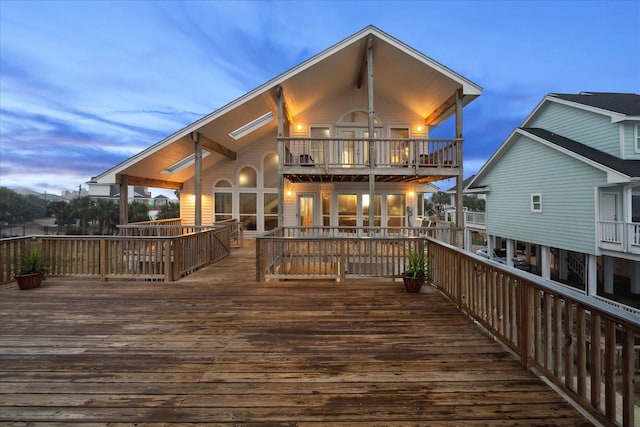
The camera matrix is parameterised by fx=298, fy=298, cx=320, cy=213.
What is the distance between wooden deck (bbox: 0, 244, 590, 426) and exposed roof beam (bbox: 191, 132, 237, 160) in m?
5.86

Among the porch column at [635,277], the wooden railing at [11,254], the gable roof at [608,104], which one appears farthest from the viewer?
the porch column at [635,277]

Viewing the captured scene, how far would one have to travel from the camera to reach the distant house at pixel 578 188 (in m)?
10.5

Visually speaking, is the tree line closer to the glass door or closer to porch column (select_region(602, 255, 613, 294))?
the glass door

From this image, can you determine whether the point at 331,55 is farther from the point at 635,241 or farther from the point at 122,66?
the point at 122,66

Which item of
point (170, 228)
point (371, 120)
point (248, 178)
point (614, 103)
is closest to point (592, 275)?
point (614, 103)

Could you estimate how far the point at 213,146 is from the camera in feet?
34.3

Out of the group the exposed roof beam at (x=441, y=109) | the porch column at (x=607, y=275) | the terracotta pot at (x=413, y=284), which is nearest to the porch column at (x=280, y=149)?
the terracotta pot at (x=413, y=284)

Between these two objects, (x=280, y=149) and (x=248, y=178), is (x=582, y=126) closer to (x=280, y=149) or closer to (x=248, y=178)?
(x=280, y=149)

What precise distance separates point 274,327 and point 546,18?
109 meters

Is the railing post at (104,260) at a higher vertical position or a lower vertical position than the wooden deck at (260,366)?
higher

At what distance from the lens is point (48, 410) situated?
2.17 meters

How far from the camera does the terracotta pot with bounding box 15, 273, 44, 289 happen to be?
17.7 ft

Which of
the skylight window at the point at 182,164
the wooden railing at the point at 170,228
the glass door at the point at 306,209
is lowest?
the wooden railing at the point at 170,228

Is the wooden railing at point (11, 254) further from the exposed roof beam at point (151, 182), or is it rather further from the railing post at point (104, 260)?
the exposed roof beam at point (151, 182)
